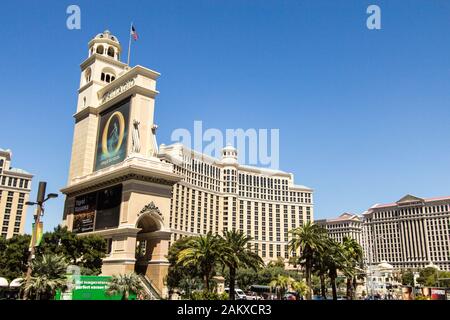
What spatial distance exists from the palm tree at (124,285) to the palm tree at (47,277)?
5.28 m

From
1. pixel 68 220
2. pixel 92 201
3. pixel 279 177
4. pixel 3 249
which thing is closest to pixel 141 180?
pixel 92 201

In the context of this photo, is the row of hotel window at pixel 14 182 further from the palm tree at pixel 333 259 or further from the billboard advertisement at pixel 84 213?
the palm tree at pixel 333 259

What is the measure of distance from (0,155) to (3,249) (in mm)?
101510

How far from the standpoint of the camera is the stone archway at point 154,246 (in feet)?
165

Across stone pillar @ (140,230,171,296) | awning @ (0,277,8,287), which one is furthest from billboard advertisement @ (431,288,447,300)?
awning @ (0,277,8,287)

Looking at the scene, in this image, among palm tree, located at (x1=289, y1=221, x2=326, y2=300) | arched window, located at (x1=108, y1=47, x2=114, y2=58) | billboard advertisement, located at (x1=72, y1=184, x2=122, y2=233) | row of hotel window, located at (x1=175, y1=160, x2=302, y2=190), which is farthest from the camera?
row of hotel window, located at (x1=175, y1=160, x2=302, y2=190)

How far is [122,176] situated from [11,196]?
11604 centimetres

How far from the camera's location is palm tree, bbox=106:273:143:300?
39631mm

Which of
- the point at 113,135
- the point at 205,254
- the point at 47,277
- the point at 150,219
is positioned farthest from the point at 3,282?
the point at 205,254

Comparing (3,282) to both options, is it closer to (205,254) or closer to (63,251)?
(63,251)

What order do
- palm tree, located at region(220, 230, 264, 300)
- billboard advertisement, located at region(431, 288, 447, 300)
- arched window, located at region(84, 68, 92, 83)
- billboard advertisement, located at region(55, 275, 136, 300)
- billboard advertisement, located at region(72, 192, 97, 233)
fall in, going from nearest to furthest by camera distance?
billboard advertisement, located at region(55, 275, 136, 300) < palm tree, located at region(220, 230, 264, 300) < billboard advertisement, located at region(72, 192, 97, 233) < billboard advertisement, located at region(431, 288, 447, 300) < arched window, located at region(84, 68, 92, 83)

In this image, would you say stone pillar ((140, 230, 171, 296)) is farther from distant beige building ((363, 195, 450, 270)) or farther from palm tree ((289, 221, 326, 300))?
distant beige building ((363, 195, 450, 270))

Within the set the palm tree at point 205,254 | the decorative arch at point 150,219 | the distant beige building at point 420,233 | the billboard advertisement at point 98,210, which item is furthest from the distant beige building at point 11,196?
the distant beige building at point 420,233

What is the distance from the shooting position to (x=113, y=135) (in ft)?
189
